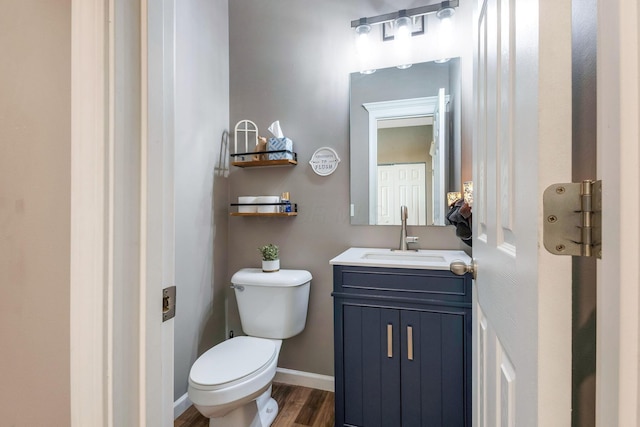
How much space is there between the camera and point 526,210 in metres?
0.41

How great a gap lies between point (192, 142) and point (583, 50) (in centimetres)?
177

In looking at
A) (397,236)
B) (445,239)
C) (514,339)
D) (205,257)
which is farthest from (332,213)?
(514,339)

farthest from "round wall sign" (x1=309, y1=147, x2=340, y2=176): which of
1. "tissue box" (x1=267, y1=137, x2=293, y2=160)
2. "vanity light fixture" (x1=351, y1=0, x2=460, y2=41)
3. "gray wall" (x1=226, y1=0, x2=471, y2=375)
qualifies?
"vanity light fixture" (x1=351, y1=0, x2=460, y2=41)

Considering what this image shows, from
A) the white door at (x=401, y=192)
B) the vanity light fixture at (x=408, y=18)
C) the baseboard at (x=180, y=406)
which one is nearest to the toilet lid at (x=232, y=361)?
the baseboard at (x=180, y=406)

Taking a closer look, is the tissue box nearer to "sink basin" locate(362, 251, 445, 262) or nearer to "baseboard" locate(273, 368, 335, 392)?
"sink basin" locate(362, 251, 445, 262)

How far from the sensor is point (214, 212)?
1.96 m

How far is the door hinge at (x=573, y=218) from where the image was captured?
0.32 m

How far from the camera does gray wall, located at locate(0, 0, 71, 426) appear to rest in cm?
53

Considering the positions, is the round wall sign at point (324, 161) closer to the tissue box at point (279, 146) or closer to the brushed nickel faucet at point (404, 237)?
the tissue box at point (279, 146)

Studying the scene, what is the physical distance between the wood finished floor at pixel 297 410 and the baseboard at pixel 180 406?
0.07 feet

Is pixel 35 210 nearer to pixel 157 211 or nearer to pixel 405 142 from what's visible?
pixel 157 211

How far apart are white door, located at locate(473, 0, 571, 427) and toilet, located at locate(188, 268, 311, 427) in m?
0.96

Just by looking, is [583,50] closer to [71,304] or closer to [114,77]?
[114,77]

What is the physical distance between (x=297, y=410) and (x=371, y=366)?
602 millimetres
